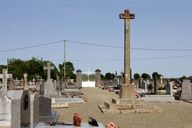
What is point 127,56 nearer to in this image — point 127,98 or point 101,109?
point 127,98

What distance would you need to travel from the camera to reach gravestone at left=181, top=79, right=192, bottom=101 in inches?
1188

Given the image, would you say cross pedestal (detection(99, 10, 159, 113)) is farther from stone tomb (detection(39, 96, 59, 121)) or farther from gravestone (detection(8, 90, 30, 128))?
gravestone (detection(8, 90, 30, 128))

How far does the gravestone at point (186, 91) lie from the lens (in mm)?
30188

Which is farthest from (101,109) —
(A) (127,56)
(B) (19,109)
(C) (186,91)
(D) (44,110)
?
(B) (19,109)

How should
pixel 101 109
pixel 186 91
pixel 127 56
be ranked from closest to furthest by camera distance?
pixel 101 109 < pixel 127 56 < pixel 186 91

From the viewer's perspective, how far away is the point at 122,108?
19281 millimetres

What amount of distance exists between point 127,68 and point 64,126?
492 inches

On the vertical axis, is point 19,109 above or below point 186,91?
above

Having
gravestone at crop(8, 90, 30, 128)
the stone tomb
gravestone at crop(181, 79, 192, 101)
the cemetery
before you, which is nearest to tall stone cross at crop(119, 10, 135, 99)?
the cemetery

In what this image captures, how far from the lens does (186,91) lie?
30500 millimetres

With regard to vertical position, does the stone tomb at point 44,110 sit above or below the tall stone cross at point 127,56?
below

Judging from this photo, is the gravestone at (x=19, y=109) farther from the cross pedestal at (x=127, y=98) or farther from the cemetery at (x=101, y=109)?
the cross pedestal at (x=127, y=98)

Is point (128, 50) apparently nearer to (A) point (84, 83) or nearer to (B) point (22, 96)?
(B) point (22, 96)

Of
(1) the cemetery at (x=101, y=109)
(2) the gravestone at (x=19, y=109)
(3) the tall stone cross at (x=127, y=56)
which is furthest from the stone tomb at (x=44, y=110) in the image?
(3) the tall stone cross at (x=127, y=56)
